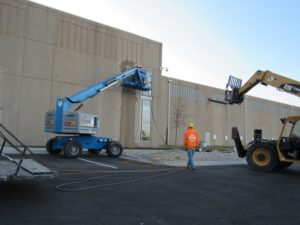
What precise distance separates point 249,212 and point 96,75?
20.4 meters

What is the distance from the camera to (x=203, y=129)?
4344cm

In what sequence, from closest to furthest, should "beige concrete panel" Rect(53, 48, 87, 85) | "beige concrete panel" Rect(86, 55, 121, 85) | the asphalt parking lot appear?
1. the asphalt parking lot
2. "beige concrete panel" Rect(53, 48, 87, 85)
3. "beige concrete panel" Rect(86, 55, 121, 85)

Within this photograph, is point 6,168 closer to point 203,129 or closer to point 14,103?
point 14,103

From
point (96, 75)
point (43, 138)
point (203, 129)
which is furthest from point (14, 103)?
point (203, 129)

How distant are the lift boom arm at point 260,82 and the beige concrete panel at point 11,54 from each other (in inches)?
548

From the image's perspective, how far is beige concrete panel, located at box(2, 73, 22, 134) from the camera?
21.9m

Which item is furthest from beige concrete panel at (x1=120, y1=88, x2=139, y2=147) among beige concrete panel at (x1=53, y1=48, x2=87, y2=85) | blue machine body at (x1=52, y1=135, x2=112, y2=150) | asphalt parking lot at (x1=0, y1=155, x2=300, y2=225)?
asphalt parking lot at (x1=0, y1=155, x2=300, y2=225)

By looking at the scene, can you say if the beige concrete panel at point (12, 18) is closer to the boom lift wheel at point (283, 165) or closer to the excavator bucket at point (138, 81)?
the excavator bucket at point (138, 81)

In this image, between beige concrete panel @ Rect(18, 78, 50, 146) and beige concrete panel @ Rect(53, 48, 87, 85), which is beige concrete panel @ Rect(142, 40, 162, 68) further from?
beige concrete panel @ Rect(18, 78, 50, 146)

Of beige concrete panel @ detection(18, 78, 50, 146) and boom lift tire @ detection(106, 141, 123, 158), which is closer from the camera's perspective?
boom lift tire @ detection(106, 141, 123, 158)

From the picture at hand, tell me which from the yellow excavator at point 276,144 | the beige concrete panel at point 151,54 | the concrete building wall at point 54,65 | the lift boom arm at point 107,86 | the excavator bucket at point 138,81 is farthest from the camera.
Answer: the beige concrete panel at point 151,54

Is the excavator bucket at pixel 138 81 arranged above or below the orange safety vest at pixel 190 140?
above

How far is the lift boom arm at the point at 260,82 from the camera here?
14.4 meters

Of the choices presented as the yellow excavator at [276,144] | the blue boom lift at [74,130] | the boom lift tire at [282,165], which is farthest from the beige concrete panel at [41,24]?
the boom lift tire at [282,165]
